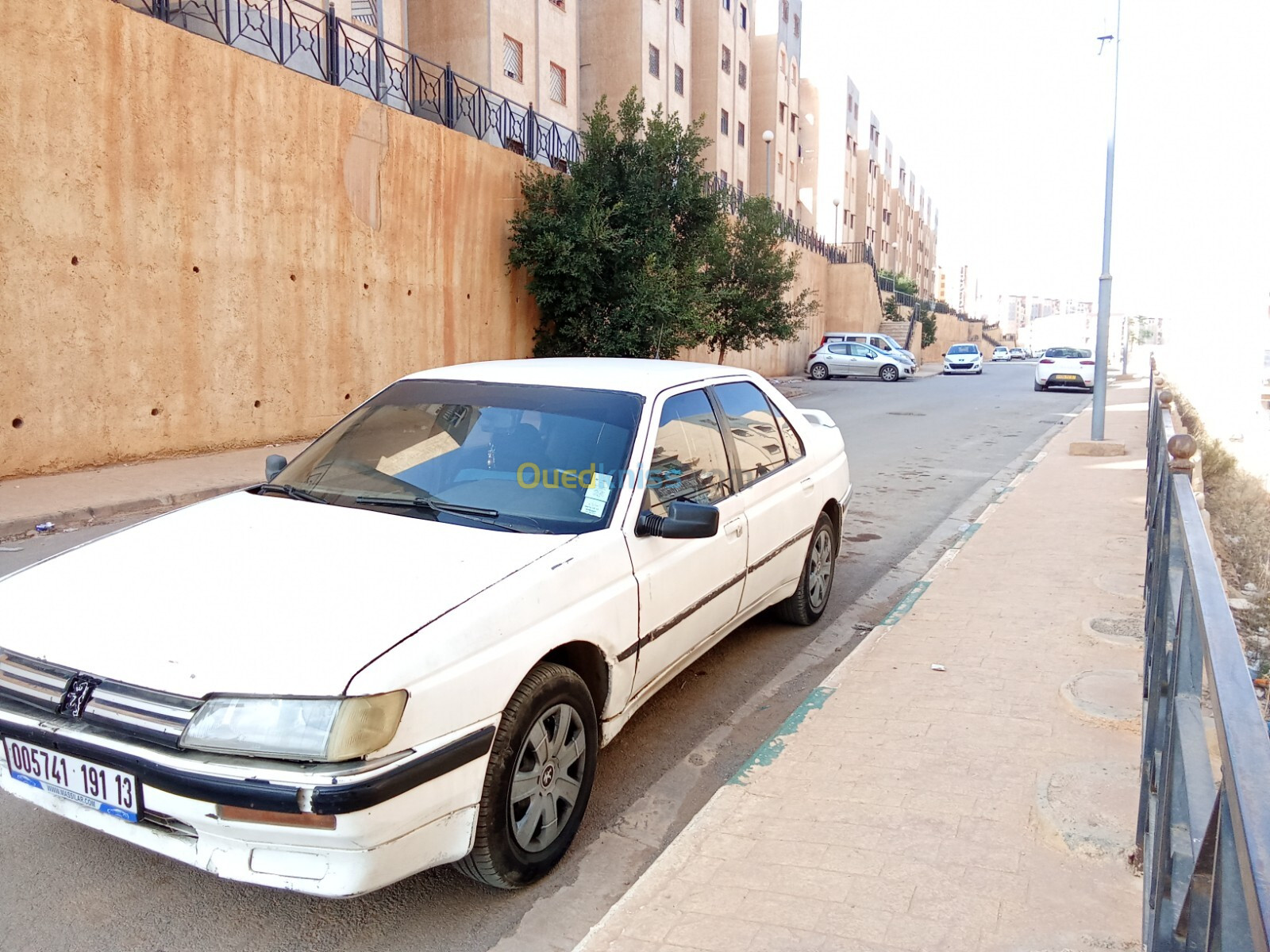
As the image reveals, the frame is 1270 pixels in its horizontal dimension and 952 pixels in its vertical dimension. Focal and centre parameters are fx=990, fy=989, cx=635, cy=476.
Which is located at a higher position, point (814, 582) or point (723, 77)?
point (723, 77)

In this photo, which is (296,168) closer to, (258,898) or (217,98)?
(217,98)

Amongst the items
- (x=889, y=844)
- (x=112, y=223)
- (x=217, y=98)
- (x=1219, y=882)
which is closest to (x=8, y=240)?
(x=112, y=223)

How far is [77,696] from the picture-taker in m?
2.67

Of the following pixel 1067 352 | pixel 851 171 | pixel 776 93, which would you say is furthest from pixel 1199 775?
pixel 851 171

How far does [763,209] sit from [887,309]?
30.0m

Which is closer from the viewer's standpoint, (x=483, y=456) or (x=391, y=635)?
(x=391, y=635)

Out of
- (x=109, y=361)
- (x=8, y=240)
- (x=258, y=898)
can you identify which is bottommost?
(x=258, y=898)

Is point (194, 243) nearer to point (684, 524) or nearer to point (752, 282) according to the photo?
point (684, 524)

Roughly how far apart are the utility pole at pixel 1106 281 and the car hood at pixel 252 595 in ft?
38.4

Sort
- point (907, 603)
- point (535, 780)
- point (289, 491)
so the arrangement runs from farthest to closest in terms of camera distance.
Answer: point (907, 603), point (289, 491), point (535, 780)

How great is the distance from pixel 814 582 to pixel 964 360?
39.1 metres

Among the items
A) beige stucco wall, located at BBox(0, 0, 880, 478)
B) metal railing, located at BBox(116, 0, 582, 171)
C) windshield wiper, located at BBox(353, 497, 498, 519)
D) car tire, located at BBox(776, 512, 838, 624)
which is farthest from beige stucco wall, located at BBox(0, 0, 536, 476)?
car tire, located at BBox(776, 512, 838, 624)

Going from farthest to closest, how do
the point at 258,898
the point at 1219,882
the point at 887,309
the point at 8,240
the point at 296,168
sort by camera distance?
the point at 887,309
the point at 296,168
the point at 8,240
the point at 258,898
the point at 1219,882

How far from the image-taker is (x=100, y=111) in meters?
10.4
